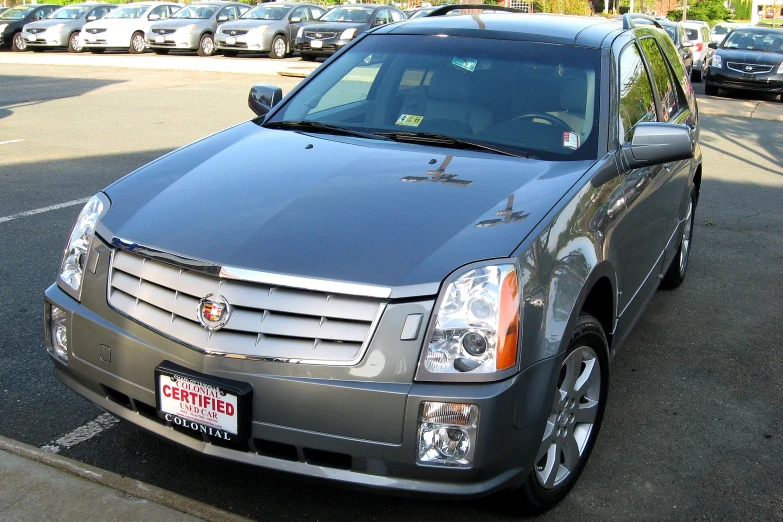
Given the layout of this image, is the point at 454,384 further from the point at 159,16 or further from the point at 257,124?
the point at 159,16

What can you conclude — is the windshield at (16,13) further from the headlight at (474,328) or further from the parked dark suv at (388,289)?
the headlight at (474,328)

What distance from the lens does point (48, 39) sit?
2769 centimetres

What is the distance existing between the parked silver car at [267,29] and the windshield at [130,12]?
11.6 feet

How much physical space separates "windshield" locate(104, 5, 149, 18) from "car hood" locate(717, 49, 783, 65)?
1803 cm

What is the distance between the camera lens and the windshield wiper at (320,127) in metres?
4.00

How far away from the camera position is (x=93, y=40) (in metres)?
27.2

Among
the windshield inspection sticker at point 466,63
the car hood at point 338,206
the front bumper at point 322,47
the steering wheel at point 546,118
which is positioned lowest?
the front bumper at point 322,47

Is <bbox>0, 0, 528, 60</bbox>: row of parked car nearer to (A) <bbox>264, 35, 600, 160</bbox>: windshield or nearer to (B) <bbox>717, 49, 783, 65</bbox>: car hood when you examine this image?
(B) <bbox>717, 49, 783, 65</bbox>: car hood

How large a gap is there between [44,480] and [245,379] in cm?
92

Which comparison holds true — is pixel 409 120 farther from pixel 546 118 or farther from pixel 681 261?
pixel 681 261

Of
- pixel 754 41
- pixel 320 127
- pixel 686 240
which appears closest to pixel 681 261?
pixel 686 240

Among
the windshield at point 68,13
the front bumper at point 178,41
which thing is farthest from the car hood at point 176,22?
the windshield at point 68,13

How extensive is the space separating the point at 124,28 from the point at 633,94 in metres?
25.7

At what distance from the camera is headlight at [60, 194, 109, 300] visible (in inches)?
123
